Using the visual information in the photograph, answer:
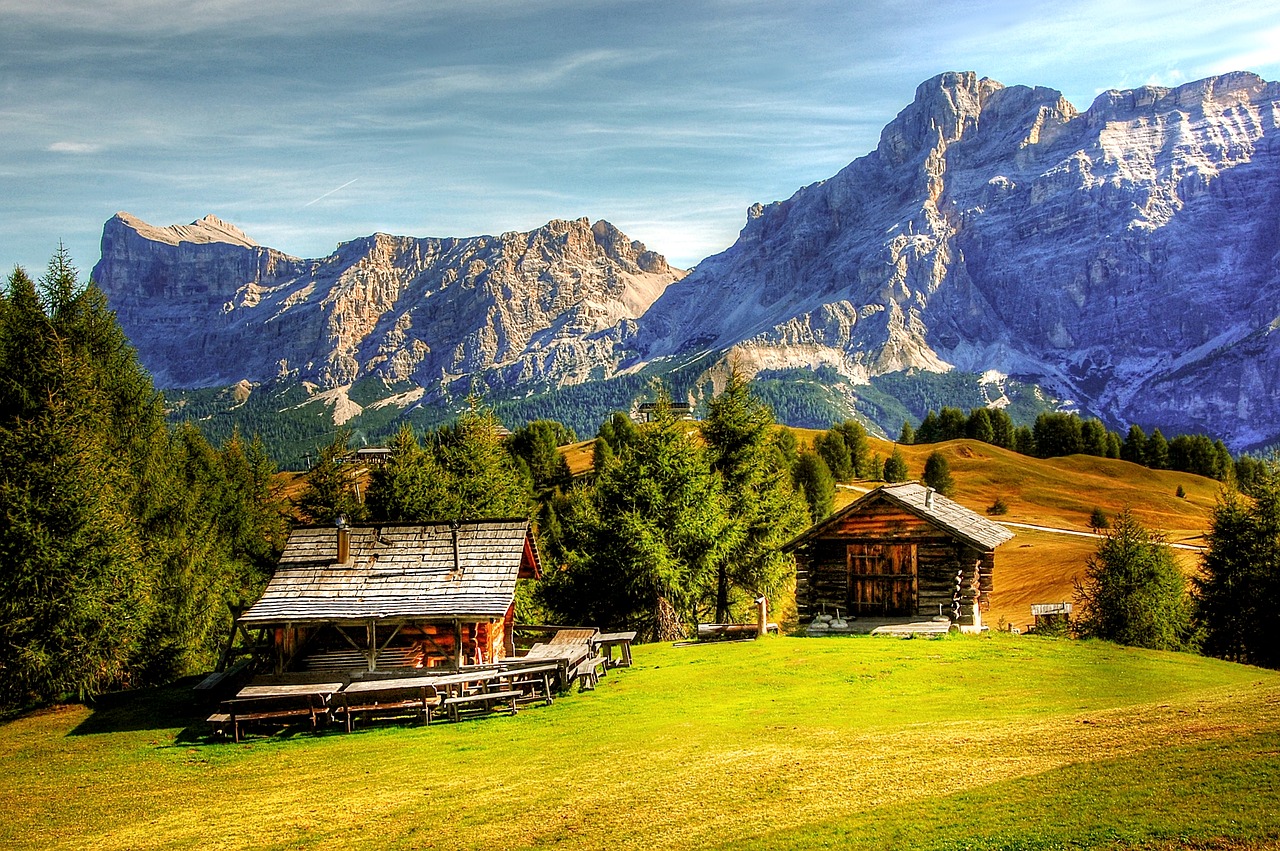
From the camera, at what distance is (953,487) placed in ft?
404

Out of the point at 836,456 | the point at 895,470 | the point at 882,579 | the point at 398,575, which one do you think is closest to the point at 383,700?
the point at 398,575

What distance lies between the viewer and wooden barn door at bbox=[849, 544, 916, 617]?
142 feet

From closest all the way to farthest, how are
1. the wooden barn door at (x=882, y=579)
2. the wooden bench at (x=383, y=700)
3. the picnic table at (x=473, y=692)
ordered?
1. the picnic table at (x=473, y=692)
2. the wooden bench at (x=383, y=700)
3. the wooden barn door at (x=882, y=579)

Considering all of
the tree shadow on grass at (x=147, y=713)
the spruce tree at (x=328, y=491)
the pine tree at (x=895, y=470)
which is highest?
the pine tree at (x=895, y=470)

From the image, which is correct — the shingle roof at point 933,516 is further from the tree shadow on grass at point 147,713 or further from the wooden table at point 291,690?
the tree shadow on grass at point 147,713

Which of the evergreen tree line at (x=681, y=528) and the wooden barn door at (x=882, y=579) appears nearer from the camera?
the wooden barn door at (x=882, y=579)

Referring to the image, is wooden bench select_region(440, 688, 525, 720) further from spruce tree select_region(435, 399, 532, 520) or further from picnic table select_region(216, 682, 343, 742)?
spruce tree select_region(435, 399, 532, 520)

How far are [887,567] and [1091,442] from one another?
462 feet

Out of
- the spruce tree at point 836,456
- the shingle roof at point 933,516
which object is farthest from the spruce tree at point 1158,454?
the shingle roof at point 933,516

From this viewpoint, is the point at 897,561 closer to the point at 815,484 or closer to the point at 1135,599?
the point at 1135,599

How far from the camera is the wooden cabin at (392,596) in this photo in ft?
102

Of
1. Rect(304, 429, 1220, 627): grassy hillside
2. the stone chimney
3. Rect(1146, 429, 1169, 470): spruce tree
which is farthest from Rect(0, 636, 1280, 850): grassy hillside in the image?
Rect(1146, 429, 1169, 470): spruce tree

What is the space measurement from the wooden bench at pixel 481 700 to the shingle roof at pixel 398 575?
2.94 meters

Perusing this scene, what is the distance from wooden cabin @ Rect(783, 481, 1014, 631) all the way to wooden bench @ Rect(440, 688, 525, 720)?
2089cm
